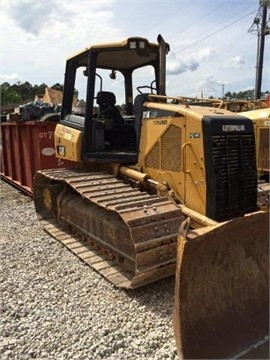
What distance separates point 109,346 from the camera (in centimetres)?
322

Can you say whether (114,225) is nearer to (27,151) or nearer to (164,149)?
(164,149)

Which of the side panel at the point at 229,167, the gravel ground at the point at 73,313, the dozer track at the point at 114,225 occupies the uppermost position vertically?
the side panel at the point at 229,167

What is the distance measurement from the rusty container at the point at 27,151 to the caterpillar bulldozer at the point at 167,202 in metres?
1.93

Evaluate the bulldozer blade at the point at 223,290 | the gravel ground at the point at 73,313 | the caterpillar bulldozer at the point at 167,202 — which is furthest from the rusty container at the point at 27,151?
the bulldozer blade at the point at 223,290

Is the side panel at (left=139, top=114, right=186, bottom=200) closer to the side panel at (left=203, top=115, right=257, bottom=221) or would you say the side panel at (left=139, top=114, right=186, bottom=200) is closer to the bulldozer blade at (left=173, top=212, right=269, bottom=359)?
the side panel at (left=203, top=115, right=257, bottom=221)

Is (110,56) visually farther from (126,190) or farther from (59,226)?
(59,226)

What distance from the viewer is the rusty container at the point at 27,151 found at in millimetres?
8195

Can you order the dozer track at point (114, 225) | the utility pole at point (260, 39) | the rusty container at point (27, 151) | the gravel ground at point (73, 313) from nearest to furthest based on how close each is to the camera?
the gravel ground at point (73, 313), the dozer track at point (114, 225), the rusty container at point (27, 151), the utility pole at point (260, 39)

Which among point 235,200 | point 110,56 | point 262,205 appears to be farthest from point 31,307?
point 110,56

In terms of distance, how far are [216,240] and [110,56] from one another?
10.7 ft

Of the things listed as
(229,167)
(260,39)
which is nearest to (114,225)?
(229,167)

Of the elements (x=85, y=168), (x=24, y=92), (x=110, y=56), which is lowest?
(x=85, y=168)

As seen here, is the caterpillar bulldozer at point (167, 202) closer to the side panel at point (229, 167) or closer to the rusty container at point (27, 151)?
the side panel at point (229, 167)

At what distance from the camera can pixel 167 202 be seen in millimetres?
4277
